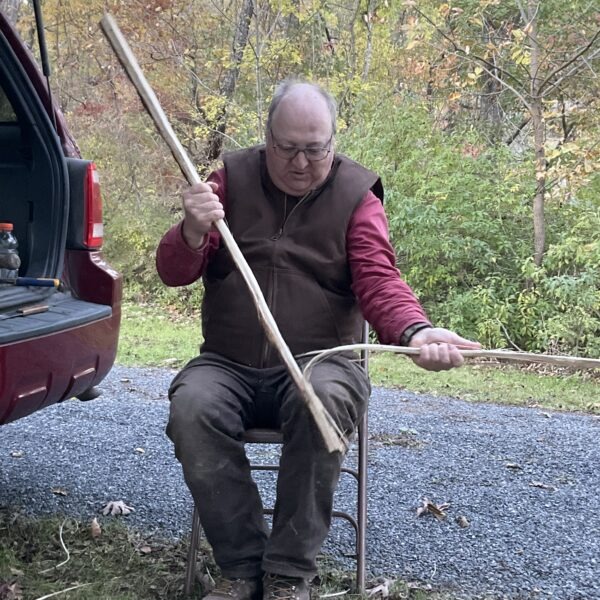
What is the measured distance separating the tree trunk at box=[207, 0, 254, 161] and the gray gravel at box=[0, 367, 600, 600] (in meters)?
5.56

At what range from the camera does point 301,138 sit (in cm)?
241

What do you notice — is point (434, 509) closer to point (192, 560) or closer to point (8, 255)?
point (192, 560)

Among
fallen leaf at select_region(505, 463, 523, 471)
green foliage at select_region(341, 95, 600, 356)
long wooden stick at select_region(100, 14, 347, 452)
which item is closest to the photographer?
long wooden stick at select_region(100, 14, 347, 452)

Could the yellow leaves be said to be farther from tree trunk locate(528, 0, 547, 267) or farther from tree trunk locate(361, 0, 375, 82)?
tree trunk locate(361, 0, 375, 82)

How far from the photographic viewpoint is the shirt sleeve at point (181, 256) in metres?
2.36

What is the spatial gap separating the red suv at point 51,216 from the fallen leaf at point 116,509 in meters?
0.44

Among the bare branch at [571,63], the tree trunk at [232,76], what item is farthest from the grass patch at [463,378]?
the tree trunk at [232,76]

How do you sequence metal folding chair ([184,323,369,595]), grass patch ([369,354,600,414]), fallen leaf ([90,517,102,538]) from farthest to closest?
grass patch ([369,354,600,414]) → fallen leaf ([90,517,102,538]) → metal folding chair ([184,323,369,595])

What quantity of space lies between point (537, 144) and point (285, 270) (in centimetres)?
619

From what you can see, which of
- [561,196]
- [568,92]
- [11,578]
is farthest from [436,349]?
[568,92]

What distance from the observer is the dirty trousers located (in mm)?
2160

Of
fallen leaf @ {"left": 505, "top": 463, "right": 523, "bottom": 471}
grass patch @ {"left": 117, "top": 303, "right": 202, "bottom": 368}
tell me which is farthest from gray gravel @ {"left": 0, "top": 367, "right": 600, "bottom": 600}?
grass patch @ {"left": 117, "top": 303, "right": 202, "bottom": 368}

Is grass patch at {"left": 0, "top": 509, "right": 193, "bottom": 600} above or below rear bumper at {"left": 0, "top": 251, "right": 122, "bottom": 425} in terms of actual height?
below

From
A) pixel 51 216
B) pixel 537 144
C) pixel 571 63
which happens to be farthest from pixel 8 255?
pixel 571 63
